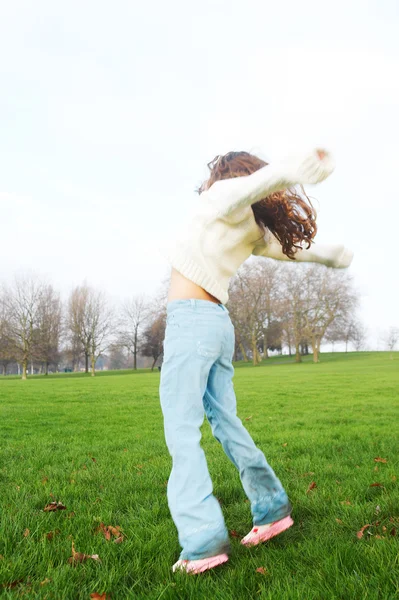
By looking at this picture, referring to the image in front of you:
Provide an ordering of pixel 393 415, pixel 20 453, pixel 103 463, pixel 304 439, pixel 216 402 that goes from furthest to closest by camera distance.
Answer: pixel 393 415, pixel 304 439, pixel 20 453, pixel 103 463, pixel 216 402

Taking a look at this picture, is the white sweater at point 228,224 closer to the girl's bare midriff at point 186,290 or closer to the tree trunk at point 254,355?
the girl's bare midriff at point 186,290

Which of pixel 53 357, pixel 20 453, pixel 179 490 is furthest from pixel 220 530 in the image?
pixel 53 357

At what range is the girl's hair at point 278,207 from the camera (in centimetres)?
292

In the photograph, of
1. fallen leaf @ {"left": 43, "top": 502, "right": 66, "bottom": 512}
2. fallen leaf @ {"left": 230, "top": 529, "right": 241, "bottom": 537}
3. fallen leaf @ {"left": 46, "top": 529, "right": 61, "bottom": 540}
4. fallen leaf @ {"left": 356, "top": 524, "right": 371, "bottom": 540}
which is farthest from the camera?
fallen leaf @ {"left": 43, "top": 502, "right": 66, "bottom": 512}

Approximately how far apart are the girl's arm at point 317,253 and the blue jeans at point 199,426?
0.63 metres

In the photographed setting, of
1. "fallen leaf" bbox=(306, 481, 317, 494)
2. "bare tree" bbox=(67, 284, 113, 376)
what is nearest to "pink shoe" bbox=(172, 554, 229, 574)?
"fallen leaf" bbox=(306, 481, 317, 494)

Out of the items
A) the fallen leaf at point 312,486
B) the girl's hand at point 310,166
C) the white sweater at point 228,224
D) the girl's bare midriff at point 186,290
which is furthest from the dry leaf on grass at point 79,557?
the girl's hand at point 310,166

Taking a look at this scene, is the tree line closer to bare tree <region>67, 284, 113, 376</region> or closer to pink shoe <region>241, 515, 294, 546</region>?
bare tree <region>67, 284, 113, 376</region>

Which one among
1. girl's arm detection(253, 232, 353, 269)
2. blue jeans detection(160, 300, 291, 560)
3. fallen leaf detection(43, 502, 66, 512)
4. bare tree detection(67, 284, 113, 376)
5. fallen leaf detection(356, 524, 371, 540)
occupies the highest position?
bare tree detection(67, 284, 113, 376)

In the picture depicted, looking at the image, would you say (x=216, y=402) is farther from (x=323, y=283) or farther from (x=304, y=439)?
(x=323, y=283)

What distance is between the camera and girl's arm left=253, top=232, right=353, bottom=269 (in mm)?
3189

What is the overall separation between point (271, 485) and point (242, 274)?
50.6m

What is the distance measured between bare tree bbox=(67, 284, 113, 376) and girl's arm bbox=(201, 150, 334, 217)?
Answer: 58.8 metres

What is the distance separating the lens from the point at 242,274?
53.2 m
